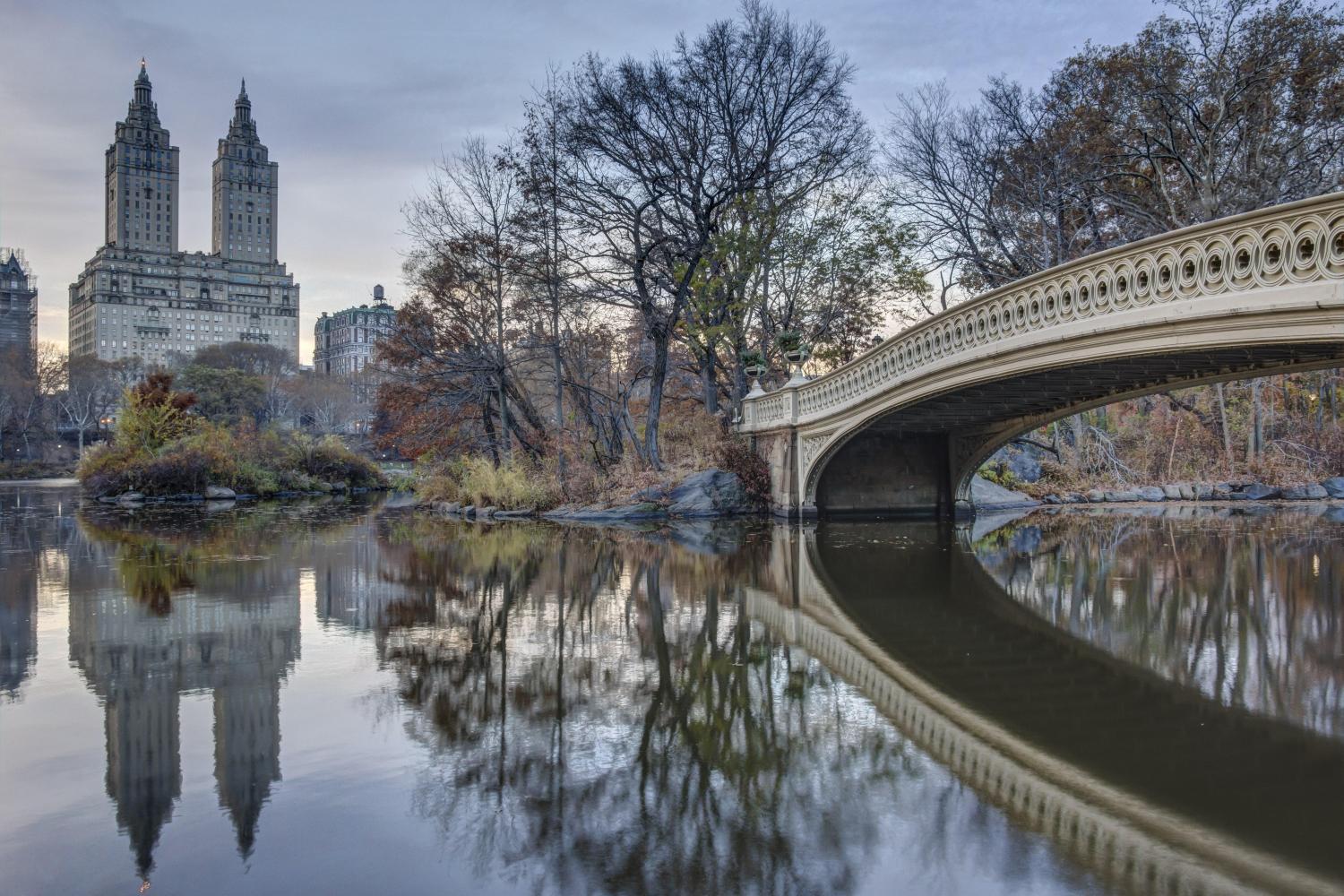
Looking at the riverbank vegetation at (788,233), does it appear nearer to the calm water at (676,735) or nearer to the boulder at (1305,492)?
the boulder at (1305,492)

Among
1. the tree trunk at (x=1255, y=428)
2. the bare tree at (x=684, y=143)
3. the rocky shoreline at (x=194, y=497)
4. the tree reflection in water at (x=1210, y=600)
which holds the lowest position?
the tree reflection in water at (x=1210, y=600)

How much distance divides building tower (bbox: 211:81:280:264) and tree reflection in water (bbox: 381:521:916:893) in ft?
514

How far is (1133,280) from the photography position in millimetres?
9406

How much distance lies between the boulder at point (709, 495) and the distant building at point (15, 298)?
116 metres

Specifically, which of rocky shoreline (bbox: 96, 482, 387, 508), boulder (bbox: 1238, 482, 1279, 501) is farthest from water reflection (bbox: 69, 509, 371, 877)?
boulder (bbox: 1238, 482, 1279, 501)

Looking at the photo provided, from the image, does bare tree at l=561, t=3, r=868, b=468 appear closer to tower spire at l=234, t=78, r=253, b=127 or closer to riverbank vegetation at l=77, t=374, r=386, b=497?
riverbank vegetation at l=77, t=374, r=386, b=497

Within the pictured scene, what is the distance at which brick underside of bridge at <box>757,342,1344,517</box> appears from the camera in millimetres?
14023

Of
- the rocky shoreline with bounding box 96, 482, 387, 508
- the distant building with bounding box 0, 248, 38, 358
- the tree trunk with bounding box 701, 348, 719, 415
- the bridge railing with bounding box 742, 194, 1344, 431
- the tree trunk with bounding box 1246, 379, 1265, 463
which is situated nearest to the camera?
the bridge railing with bounding box 742, 194, 1344, 431

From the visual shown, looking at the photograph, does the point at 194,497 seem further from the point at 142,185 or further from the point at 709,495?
the point at 142,185

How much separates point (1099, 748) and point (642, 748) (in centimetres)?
202

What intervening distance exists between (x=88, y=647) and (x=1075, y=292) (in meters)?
9.45

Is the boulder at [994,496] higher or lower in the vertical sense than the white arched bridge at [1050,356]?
lower

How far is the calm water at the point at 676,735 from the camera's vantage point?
3.17m

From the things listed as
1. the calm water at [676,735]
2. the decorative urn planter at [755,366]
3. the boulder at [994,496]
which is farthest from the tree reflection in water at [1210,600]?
the decorative urn planter at [755,366]
